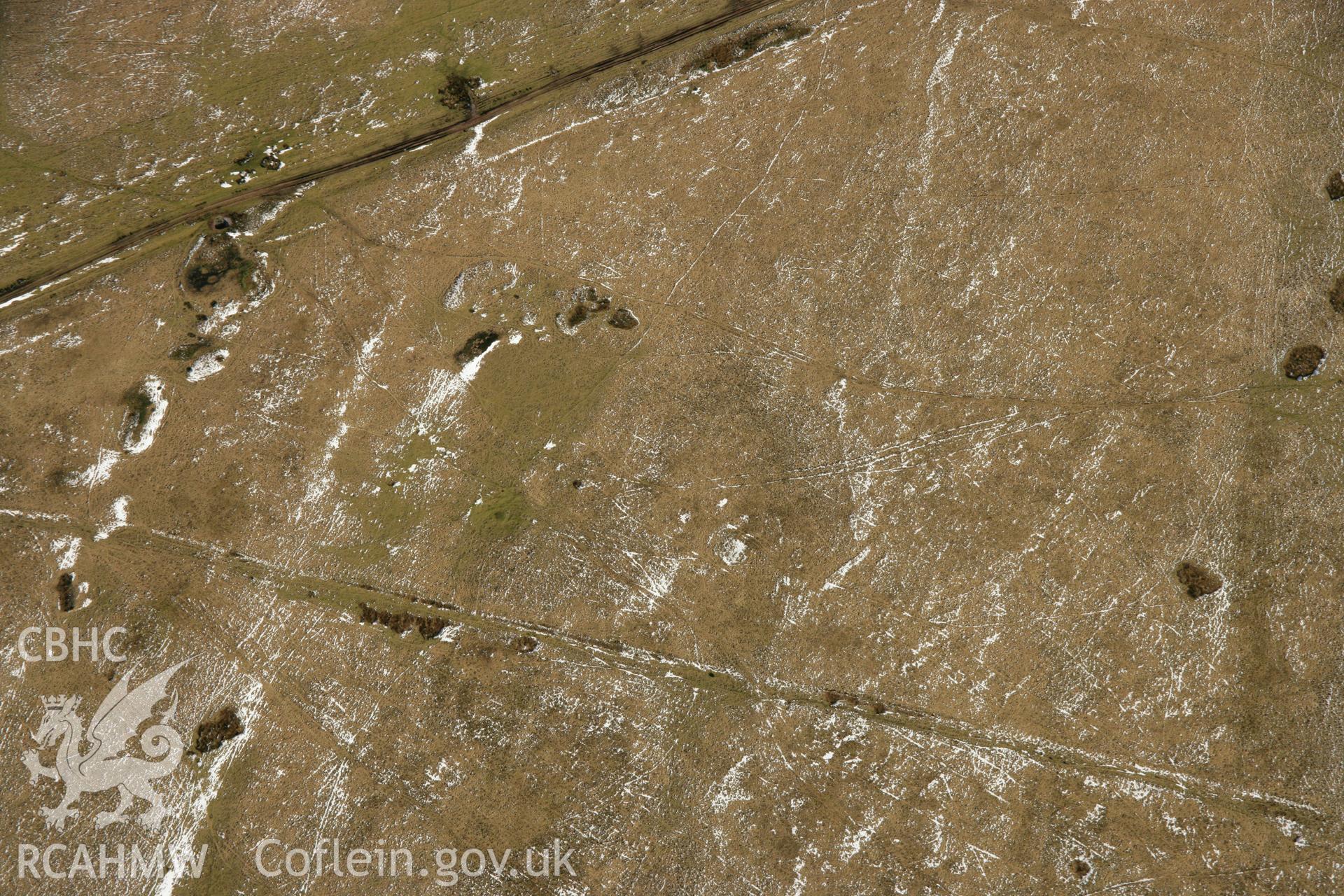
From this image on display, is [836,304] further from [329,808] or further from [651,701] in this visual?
[329,808]

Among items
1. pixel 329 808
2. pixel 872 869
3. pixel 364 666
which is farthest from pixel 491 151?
pixel 872 869

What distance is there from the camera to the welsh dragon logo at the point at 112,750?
21.8 metres

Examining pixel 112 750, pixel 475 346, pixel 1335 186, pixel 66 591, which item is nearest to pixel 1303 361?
pixel 1335 186

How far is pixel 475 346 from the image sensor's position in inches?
915

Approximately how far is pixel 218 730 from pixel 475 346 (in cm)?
1398

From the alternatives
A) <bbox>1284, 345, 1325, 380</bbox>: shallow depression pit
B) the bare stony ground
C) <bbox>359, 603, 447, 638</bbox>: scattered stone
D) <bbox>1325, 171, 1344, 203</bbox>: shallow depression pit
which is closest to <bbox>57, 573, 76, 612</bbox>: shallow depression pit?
the bare stony ground

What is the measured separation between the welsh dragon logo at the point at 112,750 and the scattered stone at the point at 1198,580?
3030cm

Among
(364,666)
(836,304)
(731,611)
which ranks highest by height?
(836,304)

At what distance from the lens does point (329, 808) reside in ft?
71.4

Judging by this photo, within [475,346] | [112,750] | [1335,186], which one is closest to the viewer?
[112,750]

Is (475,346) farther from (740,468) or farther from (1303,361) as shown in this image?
(1303,361)

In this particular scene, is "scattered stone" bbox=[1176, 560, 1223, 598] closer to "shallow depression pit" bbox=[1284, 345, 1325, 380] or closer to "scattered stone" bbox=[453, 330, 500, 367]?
"shallow depression pit" bbox=[1284, 345, 1325, 380]

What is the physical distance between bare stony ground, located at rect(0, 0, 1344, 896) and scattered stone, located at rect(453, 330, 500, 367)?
7.2 inches

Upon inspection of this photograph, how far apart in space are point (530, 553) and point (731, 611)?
251 inches
